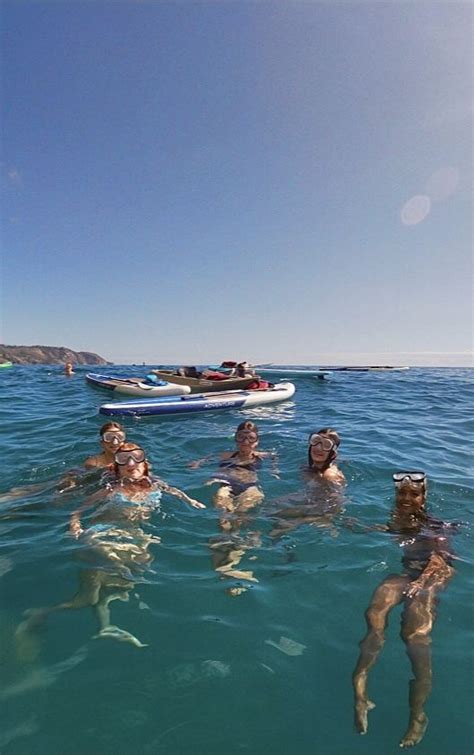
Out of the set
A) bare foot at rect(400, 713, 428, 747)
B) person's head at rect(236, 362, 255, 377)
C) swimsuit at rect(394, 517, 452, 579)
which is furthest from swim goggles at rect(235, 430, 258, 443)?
person's head at rect(236, 362, 255, 377)

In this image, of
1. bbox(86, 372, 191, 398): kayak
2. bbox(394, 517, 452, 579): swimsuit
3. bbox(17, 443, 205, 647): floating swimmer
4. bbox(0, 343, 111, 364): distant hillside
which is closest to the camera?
bbox(17, 443, 205, 647): floating swimmer

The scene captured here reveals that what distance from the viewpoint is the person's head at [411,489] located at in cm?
496

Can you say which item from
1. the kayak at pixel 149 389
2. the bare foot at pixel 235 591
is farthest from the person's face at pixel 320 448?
the kayak at pixel 149 389

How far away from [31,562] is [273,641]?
2690mm

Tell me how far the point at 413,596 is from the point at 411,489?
1619 millimetres

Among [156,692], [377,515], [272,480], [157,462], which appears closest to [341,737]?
[156,692]

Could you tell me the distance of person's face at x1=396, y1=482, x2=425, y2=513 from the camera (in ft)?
16.3

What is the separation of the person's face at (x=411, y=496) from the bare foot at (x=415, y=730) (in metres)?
2.70

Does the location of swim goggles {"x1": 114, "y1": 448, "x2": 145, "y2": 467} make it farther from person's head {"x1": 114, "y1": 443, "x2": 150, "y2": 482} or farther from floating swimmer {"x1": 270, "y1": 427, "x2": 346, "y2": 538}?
floating swimmer {"x1": 270, "y1": 427, "x2": 346, "y2": 538}

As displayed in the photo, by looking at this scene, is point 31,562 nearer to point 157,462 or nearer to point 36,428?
point 157,462

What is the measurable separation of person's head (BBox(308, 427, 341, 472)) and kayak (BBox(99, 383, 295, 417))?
7.74m

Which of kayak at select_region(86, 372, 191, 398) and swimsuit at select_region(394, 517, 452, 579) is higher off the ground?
kayak at select_region(86, 372, 191, 398)

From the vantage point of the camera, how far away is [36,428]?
10727 millimetres

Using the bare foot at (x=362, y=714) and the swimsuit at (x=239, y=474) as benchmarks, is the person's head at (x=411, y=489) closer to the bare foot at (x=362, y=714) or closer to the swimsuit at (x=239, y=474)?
the swimsuit at (x=239, y=474)
